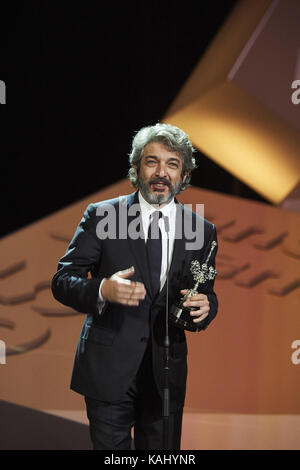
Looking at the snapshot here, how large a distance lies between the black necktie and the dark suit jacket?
0.07 feet

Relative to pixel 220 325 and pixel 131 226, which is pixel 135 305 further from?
pixel 220 325

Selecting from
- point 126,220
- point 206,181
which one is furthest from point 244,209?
point 126,220

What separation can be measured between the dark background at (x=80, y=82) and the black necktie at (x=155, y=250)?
56.4 inches

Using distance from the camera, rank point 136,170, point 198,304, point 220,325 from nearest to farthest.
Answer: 1. point 198,304
2. point 136,170
3. point 220,325

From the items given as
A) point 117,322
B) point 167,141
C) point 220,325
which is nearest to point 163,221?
point 167,141

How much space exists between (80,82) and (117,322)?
182cm

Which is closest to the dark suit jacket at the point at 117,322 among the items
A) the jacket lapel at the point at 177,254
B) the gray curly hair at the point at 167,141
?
the jacket lapel at the point at 177,254

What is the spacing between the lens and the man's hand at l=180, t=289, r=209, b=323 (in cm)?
164

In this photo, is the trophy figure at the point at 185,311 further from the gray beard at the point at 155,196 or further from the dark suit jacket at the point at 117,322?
the gray beard at the point at 155,196

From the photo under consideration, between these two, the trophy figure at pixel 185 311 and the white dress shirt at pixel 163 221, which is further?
the white dress shirt at pixel 163 221

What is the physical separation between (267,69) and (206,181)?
0.73m

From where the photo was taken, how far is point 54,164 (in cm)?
318

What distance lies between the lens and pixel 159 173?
6.01 ft

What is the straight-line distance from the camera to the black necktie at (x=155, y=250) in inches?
70.6
